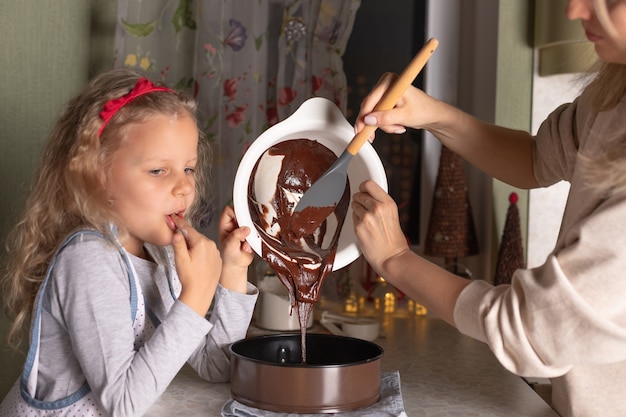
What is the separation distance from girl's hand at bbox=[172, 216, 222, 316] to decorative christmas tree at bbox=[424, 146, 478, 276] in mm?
868

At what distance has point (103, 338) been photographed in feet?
3.84

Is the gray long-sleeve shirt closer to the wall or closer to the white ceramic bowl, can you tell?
the white ceramic bowl

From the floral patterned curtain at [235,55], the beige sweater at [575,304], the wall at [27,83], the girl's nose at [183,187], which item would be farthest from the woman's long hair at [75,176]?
the floral patterned curtain at [235,55]

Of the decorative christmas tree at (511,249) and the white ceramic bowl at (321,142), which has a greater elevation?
the white ceramic bowl at (321,142)

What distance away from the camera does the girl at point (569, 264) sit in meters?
0.99

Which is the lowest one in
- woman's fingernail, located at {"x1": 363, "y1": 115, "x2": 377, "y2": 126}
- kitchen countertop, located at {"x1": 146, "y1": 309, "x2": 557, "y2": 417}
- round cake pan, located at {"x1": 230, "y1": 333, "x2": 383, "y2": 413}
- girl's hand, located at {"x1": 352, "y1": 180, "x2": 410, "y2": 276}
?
kitchen countertop, located at {"x1": 146, "y1": 309, "x2": 557, "y2": 417}

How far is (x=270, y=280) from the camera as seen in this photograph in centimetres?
195

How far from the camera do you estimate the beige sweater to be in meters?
0.98

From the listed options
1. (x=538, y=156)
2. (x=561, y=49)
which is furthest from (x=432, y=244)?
(x=538, y=156)

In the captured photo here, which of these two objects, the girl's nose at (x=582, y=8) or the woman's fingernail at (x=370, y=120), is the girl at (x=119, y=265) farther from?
the girl's nose at (x=582, y=8)

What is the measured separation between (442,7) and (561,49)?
0.52 meters

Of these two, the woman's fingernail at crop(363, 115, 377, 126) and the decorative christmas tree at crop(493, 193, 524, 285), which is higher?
the woman's fingernail at crop(363, 115, 377, 126)

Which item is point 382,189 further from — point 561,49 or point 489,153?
point 561,49

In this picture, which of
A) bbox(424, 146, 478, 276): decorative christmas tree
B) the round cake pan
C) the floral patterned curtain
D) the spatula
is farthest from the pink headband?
bbox(424, 146, 478, 276): decorative christmas tree
